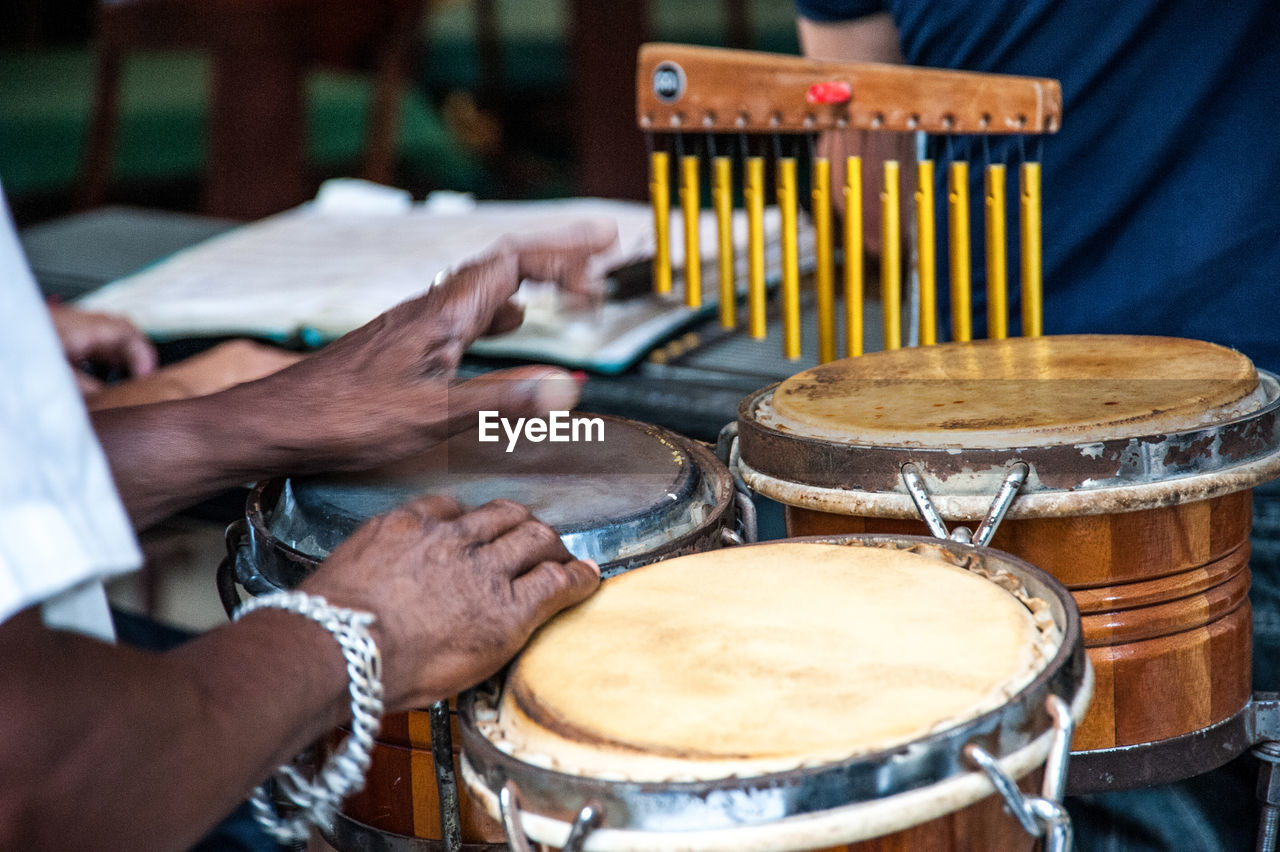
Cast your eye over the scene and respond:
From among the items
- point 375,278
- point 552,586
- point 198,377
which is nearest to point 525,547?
point 552,586

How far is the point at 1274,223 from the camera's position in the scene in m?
1.71

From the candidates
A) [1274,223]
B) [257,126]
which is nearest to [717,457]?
[1274,223]

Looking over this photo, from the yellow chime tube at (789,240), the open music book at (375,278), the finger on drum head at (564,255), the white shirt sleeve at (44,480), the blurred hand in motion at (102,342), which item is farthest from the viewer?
the open music book at (375,278)

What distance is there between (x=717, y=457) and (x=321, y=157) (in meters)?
4.75

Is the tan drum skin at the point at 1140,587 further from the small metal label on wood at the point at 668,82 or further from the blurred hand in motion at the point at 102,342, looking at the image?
the blurred hand in motion at the point at 102,342

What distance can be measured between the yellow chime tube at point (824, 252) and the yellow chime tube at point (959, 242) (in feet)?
0.56

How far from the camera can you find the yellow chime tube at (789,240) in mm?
1813

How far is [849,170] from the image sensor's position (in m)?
1.75

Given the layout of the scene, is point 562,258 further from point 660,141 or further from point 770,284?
point 770,284

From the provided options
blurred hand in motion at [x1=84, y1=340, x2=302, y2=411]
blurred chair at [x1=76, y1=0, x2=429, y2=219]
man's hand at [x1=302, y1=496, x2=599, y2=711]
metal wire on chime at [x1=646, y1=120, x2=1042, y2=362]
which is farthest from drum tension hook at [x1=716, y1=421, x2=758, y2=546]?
blurred chair at [x1=76, y1=0, x2=429, y2=219]

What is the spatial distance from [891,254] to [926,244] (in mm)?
53

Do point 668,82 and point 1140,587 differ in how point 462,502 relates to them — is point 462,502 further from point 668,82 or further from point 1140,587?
point 668,82

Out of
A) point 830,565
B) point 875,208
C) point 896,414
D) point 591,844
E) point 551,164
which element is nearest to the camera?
point 591,844

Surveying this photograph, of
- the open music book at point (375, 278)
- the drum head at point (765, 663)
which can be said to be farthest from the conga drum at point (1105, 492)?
the open music book at point (375, 278)
